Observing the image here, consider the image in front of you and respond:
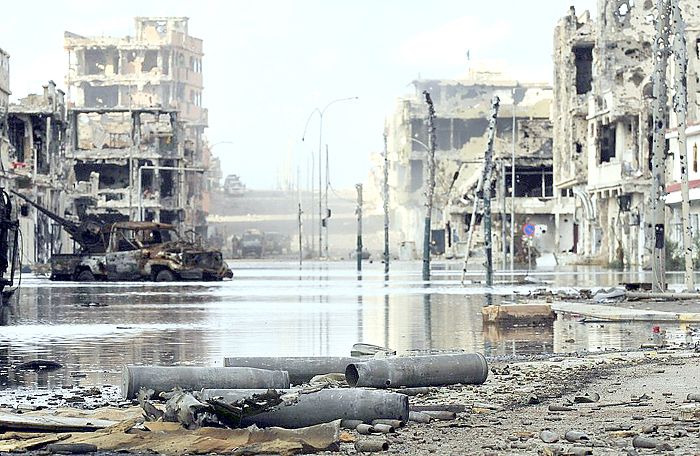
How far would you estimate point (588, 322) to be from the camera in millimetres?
28375

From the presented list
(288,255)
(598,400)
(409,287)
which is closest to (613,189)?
(409,287)

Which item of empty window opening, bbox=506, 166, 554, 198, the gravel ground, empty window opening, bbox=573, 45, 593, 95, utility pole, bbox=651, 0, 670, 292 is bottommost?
the gravel ground

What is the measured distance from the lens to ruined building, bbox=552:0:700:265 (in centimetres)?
8644

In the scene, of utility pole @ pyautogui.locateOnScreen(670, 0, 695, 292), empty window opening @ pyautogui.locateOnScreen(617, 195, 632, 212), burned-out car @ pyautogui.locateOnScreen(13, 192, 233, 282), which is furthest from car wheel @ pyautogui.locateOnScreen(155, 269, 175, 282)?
empty window opening @ pyautogui.locateOnScreen(617, 195, 632, 212)

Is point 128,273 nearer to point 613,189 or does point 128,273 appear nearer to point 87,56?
point 613,189

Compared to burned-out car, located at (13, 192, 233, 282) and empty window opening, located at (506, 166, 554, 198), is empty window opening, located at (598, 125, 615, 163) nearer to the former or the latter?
empty window opening, located at (506, 166, 554, 198)

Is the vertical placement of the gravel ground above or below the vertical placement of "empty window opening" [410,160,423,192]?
below

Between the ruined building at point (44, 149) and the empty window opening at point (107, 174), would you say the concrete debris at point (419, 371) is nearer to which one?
the ruined building at point (44, 149)

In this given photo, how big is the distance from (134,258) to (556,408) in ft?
148

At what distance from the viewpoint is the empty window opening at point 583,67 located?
107 meters

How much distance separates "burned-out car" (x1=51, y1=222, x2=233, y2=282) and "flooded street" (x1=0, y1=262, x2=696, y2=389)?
48.7 ft

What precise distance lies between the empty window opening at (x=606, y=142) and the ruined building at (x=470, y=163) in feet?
19.9

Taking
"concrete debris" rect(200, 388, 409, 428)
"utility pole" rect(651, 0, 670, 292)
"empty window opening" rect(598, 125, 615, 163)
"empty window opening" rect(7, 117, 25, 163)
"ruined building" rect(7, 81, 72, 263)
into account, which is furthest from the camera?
"empty window opening" rect(7, 117, 25, 163)

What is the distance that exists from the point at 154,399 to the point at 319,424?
8.47 feet
